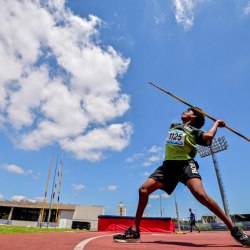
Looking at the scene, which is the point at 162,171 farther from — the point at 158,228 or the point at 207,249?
the point at 158,228

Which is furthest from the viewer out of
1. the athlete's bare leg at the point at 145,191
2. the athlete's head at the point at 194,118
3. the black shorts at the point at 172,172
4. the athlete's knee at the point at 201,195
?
the athlete's head at the point at 194,118

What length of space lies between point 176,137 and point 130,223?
16.8m

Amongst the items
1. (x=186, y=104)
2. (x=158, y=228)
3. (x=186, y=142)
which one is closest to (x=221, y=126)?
(x=186, y=142)

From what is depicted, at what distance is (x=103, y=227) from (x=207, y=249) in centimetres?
1799

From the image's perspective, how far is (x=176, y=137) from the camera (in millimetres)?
3799

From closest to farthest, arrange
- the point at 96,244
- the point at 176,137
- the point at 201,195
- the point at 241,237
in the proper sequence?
the point at 241,237 → the point at 96,244 → the point at 201,195 → the point at 176,137

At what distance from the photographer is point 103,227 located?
1927 cm

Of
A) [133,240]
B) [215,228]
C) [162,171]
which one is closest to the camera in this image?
[133,240]

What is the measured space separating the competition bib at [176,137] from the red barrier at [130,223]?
54.0 feet

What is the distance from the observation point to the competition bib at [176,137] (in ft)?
12.2

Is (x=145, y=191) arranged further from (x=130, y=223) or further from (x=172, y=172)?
(x=130, y=223)

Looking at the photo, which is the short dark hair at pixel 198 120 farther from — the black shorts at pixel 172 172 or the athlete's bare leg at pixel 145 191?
the athlete's bare leg at pixel 145 191

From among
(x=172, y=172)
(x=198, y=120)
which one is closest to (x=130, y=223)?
(x=198, y=120)

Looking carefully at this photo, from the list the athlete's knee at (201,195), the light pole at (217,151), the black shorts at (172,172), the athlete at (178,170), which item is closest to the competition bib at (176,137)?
the athlete at (178,170)
